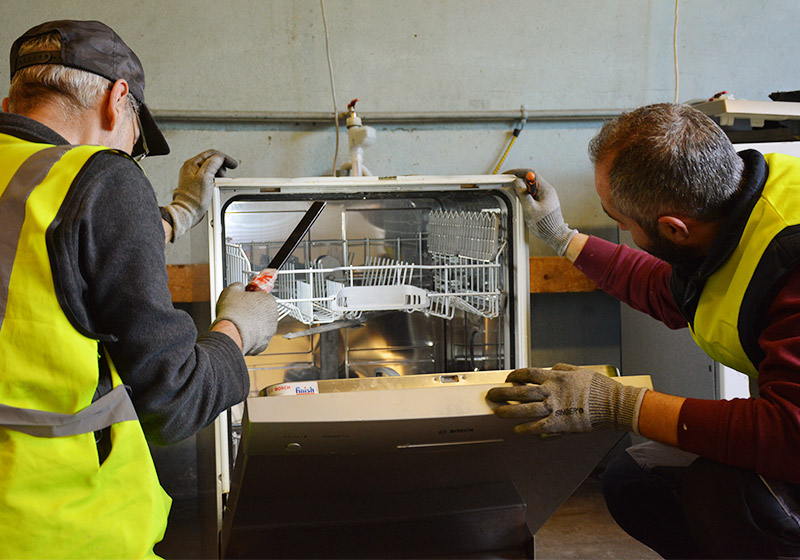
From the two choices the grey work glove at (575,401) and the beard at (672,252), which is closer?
the grey work glove at (575,401)

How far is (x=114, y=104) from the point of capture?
3.11 feet

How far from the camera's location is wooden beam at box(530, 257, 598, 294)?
2.10 meters

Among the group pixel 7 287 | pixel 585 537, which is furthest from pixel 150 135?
pixel 585 537

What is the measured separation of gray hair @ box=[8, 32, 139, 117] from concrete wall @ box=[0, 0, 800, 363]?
121 cm

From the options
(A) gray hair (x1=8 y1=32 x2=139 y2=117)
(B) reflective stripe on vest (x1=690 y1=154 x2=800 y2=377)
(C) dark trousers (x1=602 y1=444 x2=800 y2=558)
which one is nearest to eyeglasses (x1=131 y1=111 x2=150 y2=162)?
(A) gray hair (x1=8 y1=32 x2=139 y2=117)

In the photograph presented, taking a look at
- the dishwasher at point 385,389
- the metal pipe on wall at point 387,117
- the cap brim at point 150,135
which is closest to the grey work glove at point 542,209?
the dishwasher at point 385,389

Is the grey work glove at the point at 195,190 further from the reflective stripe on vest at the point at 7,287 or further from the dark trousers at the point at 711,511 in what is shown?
the dark trousers at the point at 711,511

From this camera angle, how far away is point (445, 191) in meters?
1.51

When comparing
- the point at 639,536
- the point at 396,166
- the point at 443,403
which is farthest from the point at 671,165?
the point at 396,166

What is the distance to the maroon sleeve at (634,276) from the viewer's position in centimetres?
154

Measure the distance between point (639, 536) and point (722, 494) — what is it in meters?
0.33

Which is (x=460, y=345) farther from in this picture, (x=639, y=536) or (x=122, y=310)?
(x=122, y=310)

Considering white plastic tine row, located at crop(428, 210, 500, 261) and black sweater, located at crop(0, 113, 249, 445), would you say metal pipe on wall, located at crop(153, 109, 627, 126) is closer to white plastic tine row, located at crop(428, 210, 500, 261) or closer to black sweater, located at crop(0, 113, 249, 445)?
white plastic tine row, located at crop(428, 210, 500, 261)

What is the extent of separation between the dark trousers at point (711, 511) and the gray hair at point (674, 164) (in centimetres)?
45
